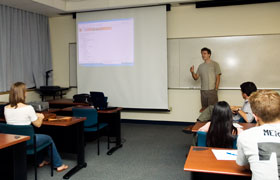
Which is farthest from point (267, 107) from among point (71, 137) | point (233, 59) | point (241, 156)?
point (233, 59)

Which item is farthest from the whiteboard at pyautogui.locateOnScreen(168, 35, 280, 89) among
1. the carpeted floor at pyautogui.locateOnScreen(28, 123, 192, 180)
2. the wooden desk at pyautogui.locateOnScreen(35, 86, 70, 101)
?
the wooden desk at pyautogui.locateOnScreen(35, 86, 70, 101)

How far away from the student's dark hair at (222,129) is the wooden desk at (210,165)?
383 mm

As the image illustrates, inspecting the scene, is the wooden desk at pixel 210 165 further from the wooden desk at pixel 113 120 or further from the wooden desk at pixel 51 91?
the wooden desk at pixel 51 91

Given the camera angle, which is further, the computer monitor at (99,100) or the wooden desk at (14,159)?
the computer monitor at (99,100)

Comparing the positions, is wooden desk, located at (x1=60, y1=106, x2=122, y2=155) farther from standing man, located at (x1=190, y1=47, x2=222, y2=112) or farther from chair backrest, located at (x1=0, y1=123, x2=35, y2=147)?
standing man, located at (x1=190, y1=47, x2=222, y2=112)

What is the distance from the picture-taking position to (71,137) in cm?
367

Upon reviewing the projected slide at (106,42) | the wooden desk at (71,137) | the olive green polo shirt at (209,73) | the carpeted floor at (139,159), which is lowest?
the carpeted floor at (139,159)

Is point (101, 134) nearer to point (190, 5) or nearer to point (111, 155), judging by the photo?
point (111, 155)

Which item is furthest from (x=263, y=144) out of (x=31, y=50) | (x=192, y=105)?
(x=31, y=50)

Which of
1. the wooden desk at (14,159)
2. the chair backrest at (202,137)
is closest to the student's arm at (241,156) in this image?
the chair backrest at (202,137)

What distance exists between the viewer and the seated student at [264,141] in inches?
57.6

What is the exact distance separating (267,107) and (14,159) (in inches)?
89.7

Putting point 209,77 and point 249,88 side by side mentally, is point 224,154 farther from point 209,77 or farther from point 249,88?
point 209,77

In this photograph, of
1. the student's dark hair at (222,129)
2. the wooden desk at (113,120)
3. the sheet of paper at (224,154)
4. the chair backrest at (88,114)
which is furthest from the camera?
the wooden desk at (113,120)
